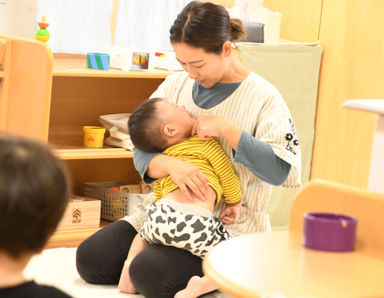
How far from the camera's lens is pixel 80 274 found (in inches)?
88.2

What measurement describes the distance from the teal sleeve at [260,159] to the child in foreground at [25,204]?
1113 millimetres

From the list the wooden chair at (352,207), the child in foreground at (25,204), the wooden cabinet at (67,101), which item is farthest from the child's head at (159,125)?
the child in foreground at (25,204)

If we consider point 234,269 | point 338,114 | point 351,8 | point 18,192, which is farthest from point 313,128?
point 18,192

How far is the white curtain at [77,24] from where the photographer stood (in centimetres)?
298

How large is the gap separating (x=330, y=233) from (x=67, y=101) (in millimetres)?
2135

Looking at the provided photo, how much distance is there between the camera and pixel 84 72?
275cm

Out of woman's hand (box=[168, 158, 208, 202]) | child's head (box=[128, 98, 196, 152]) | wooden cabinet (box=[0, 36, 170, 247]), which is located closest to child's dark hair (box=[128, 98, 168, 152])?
child's head (box=[128, 98, 196, 152])

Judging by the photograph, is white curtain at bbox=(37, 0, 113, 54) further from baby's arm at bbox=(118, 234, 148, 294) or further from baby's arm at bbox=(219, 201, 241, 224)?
baby's arm at bbox=(219, 201, 241, 224)

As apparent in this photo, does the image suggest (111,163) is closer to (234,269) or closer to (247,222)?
(247,222)

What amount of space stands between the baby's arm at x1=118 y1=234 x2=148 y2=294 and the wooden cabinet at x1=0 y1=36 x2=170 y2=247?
0.53 metres

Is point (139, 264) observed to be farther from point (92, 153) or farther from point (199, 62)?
point (92, 153)

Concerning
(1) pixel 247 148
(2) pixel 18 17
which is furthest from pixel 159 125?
(2) pixel 18 17

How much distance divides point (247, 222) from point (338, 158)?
112cm

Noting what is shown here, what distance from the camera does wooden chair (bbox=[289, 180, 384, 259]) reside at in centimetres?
119
